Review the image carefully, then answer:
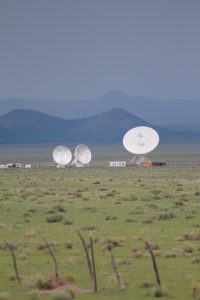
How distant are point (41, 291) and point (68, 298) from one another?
1.86 meters

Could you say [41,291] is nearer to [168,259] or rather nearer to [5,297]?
[5,297]

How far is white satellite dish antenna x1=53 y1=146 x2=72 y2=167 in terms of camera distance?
134875mm

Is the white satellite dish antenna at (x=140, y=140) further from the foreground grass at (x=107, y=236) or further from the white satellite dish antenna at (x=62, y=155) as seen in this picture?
the foreground grass at (x=107, y=236)

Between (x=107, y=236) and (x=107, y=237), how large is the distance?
0.66 m

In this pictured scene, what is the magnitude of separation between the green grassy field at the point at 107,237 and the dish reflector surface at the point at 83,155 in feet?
217

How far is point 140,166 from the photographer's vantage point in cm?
13200

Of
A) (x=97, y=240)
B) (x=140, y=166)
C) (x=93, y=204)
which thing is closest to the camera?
(x=97, y=240)

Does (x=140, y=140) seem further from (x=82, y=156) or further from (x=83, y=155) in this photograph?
(x=82, y=156)

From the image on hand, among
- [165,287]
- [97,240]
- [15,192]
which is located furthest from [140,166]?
[165,287]

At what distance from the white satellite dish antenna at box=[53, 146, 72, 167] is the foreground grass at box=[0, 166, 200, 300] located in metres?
67.3

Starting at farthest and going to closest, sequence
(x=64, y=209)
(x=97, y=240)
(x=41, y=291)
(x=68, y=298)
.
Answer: (x=64, y=209) < (x=97, y=240) < (x=41, y=291) < (x=68, y=298)

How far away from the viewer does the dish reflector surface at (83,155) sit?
133125 millimetres

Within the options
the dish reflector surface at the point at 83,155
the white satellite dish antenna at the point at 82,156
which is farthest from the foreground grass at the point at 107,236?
the white satellite dish antenna at the point at 82,156

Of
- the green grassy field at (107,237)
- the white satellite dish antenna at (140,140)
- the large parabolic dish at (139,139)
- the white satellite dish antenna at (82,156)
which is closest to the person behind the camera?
the green grassy field at (107,237)
